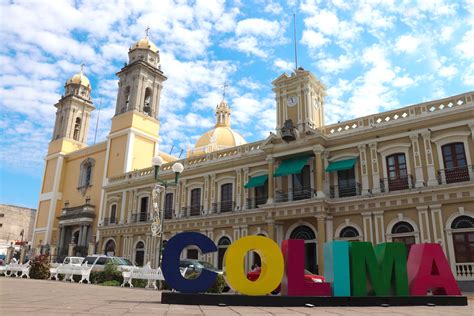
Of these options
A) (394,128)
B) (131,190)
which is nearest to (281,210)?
(394,128)

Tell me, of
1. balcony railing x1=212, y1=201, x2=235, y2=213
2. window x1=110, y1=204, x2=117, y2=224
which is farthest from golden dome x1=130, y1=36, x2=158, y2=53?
balcony railing x1=212, y1=201, x2=235, y2=213

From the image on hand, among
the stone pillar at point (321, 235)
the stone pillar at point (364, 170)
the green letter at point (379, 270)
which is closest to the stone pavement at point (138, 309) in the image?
the green letter at point (379, 270)

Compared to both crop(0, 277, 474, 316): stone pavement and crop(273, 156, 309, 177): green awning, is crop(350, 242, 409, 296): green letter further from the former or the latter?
crop(273, 156, 309, 177): green awning

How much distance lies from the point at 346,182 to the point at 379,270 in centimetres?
1090

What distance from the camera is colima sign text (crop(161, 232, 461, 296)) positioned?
8.21 meters

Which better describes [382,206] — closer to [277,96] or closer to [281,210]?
[281,210]

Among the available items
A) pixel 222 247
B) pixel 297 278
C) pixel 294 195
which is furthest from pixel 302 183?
pixel 297 278

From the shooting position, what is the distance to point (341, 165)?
62.4ft

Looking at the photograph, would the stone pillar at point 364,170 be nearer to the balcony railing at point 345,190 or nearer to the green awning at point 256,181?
the balcony railing at point 345,190

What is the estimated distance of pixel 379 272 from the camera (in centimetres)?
869

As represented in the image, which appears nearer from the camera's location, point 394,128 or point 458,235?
point 458,235

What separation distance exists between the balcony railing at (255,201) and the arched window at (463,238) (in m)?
9.49

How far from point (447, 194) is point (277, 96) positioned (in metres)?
10.7

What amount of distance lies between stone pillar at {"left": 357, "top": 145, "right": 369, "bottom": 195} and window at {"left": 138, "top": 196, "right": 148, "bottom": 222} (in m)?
15.5
